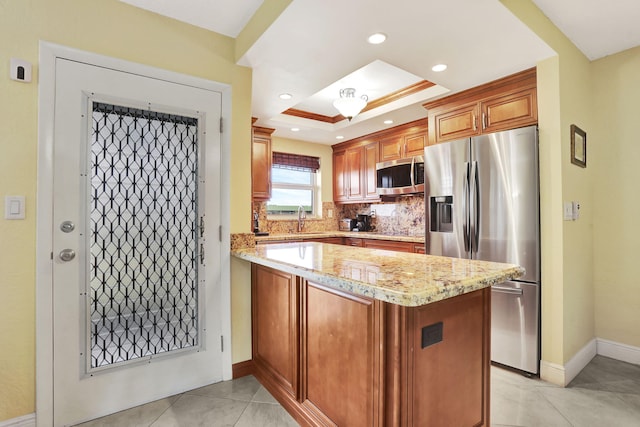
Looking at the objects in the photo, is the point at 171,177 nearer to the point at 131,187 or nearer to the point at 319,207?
the point at 131,187

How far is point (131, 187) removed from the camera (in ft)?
6.45

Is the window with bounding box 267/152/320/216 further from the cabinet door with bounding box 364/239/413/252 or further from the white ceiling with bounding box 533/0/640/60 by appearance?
the white ceiling with bounding box 533/0/640/60

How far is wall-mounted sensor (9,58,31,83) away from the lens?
166cm

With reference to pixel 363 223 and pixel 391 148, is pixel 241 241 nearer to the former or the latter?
pixel 391 148

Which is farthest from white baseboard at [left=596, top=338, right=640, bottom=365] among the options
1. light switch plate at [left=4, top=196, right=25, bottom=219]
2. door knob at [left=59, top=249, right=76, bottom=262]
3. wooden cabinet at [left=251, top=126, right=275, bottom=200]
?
light switch plate at [left=4, top=196, right=25, bottom=219]

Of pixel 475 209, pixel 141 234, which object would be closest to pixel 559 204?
pixel 475 209

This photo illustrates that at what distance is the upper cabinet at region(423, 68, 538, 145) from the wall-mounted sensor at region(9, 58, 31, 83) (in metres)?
3.04

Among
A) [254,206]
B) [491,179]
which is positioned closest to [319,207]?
[254,206]

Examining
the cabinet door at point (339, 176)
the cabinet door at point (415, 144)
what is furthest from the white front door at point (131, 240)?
the cabinet door at point (339, 176)

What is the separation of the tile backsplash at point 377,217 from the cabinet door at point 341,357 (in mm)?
2962

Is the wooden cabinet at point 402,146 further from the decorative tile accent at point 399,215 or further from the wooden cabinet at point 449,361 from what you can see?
the wooden cabinet at point 449,361

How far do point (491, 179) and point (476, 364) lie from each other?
5.29 ft

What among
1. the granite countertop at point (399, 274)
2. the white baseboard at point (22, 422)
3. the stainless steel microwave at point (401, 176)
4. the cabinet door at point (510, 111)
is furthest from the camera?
the stainless steel microwave at point (401, 176)

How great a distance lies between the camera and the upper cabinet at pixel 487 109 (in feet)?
8.20
